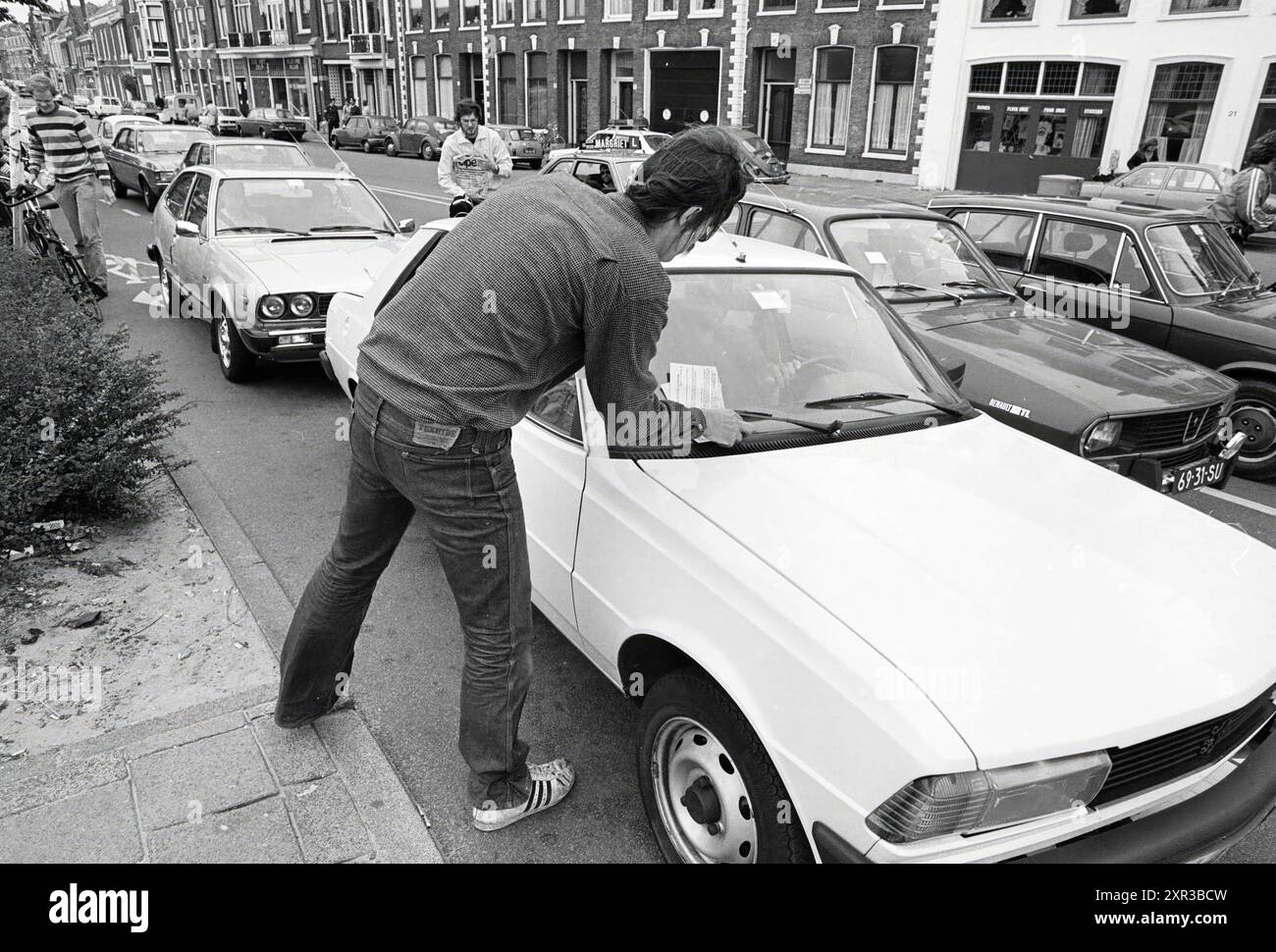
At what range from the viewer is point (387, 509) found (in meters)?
2.57

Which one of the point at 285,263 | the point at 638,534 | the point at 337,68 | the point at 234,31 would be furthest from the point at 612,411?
the point at 234,31

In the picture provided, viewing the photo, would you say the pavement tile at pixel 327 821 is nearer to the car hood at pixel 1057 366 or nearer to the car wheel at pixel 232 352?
the car hood at pixel 1057 366

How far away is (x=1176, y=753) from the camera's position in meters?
2.06

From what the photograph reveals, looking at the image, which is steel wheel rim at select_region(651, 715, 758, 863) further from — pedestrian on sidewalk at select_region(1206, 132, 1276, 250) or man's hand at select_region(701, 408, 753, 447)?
pedestrian on sidewalk at select_region(1206, 132, 1276, 250)

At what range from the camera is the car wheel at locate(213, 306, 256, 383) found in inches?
264

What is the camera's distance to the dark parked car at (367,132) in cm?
3494

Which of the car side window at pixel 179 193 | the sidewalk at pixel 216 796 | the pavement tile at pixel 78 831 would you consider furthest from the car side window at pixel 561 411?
the car side window at pixel 179 193

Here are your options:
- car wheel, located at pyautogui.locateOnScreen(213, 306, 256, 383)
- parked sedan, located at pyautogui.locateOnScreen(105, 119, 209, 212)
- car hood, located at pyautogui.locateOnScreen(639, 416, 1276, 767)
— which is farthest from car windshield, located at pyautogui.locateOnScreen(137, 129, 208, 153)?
car hood, located at pyautogui.locateOnScreen(639, 416, 1276, 767)

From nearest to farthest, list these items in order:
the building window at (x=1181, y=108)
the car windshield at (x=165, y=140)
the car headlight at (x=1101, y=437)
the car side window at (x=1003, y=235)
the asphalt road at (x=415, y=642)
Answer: the asphalt road at (x=415, y=642)
the car headlight at (x=1101, y=437)
the car side window at (x=1003, y=235)
the car windshield at (x=165, y=140)
the building window at (x=1181, y=108)

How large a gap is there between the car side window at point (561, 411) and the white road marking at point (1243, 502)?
4.44 meters

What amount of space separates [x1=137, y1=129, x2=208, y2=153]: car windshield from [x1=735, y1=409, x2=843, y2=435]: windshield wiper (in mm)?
17326

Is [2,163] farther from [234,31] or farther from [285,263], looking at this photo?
[234,31]

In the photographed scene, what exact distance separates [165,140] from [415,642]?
55.4 feet
